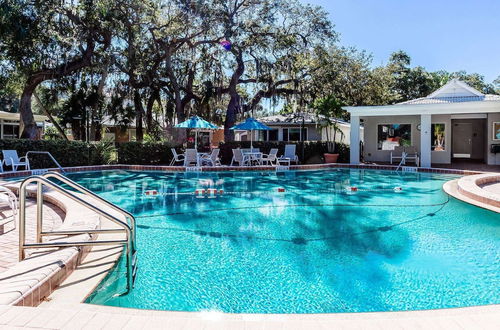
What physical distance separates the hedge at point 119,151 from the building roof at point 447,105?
325 cm

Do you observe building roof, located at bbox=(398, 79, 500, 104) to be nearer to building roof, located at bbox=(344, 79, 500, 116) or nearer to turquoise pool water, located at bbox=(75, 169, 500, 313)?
building roof, located at bbox=(344, 79, 500, 116)

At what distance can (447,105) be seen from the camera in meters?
15.2

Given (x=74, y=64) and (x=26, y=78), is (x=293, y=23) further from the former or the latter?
(x=26, y=78)

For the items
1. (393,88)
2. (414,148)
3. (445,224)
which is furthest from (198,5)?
(393,88)

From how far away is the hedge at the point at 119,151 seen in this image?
13969 millimetres

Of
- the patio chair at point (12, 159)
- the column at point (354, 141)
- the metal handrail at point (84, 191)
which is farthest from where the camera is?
the column at point (354, 141)

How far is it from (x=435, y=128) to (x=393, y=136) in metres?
1.98

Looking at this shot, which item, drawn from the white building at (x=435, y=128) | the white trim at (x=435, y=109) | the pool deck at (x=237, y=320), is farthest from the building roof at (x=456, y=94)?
the pool deck at (x=237, y=320)

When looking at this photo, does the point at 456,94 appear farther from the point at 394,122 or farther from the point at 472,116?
the point at 394,122

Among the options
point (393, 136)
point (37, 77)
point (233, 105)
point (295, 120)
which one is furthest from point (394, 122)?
point (37, 77)

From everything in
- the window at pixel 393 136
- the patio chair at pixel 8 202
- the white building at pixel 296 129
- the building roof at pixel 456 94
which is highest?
the building roof at pixel 456 94

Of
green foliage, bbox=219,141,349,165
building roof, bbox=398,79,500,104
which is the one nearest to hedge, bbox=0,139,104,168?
green foliage, bbox=219,141,349,165

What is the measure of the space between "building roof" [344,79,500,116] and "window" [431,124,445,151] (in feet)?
4.48

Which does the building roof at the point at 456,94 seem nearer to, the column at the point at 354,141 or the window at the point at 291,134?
the column at the point at 354,141
